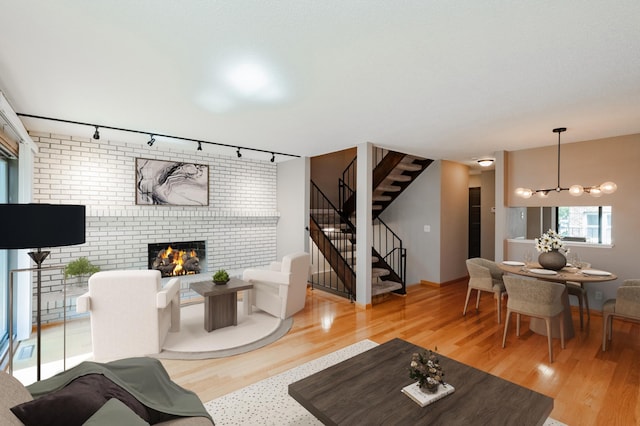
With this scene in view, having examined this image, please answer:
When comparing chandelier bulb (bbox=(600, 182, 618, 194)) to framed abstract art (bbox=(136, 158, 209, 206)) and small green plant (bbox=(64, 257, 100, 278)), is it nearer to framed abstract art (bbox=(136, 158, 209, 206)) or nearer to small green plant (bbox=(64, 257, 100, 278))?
framed abstract art (bbox=(136, 158, 209, 206))

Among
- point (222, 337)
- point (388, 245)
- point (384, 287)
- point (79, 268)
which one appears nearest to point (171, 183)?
point (79, 268)

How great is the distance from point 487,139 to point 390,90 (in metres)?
2.59

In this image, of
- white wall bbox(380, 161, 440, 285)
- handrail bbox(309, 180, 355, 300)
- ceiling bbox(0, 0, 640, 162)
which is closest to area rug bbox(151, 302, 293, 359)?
handrail bbox(309, 180, 355, 300)

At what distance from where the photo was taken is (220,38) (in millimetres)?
2045

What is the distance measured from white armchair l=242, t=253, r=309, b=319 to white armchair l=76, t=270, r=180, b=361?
1465 millimetres

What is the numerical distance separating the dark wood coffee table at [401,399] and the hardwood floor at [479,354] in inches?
36.3

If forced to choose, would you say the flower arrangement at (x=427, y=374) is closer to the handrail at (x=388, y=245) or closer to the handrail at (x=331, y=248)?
the handrail at (x=331, y=248)

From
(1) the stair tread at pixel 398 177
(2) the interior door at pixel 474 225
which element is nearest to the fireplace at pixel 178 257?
(1) the stair tread at pixel 398 177

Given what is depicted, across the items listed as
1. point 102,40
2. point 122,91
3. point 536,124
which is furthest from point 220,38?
point 536,124

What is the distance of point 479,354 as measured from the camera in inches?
132

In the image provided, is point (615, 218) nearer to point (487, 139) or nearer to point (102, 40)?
point (487, 139)

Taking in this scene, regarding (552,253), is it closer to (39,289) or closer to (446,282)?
(446,282)

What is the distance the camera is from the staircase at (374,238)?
18.4 ft

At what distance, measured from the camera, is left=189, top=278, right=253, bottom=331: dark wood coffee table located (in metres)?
3.89
